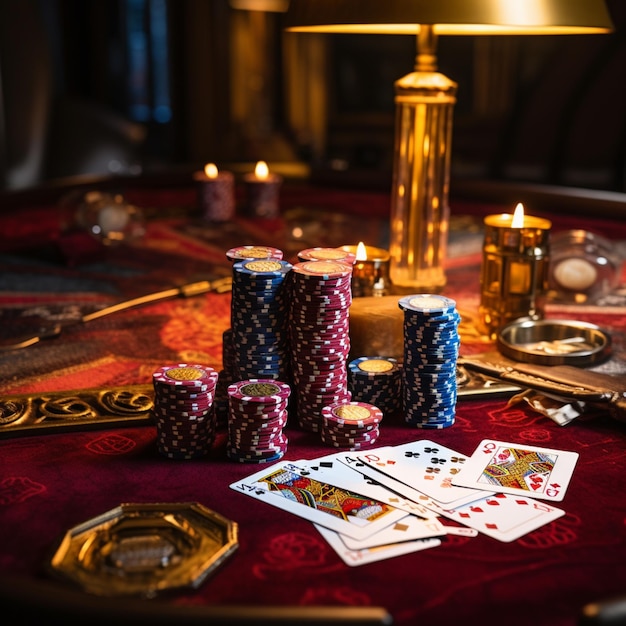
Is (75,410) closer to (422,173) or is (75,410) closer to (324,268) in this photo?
(324,268)

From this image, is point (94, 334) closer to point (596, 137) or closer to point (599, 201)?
point (599, 201)

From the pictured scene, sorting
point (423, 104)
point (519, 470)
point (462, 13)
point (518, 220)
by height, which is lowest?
point (519, 470)

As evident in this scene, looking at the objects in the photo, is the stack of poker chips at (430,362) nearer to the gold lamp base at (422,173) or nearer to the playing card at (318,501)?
the playing card at (318,501)

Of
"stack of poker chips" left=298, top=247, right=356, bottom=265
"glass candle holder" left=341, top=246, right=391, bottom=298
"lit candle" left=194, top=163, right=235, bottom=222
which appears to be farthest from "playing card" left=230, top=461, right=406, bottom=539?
"lit candle" left=194, top=163, right=235, bottom=222

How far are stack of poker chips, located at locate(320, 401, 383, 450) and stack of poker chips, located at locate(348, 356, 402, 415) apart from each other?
3.9 inches

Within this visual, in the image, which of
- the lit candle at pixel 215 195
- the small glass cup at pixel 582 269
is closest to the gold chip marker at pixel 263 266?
the small glass cup at pixel 582 269

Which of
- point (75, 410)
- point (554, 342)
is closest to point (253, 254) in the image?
point (75, 410)

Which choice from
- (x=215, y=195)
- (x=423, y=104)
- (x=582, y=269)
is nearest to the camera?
(x=423, y=104)

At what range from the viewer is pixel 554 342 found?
74.5 inches

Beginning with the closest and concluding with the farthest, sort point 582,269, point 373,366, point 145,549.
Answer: point 145,549
point 373,366
point 582,269

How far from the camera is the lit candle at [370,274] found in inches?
70.7

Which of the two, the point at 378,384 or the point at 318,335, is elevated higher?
the point at 318,335

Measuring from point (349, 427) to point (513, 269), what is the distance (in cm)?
68

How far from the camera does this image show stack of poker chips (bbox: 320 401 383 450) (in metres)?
1.40
